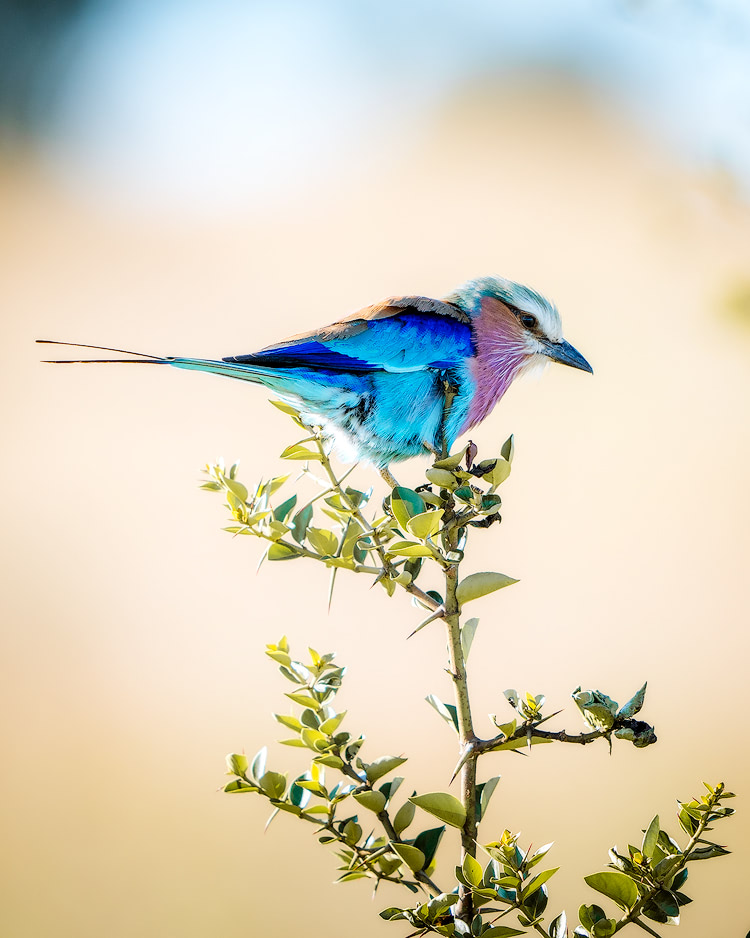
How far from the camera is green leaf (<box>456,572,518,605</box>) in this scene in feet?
2.18

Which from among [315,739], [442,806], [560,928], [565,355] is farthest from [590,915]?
[565,355]

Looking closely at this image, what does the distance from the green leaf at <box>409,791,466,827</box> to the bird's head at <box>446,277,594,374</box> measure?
705 mm

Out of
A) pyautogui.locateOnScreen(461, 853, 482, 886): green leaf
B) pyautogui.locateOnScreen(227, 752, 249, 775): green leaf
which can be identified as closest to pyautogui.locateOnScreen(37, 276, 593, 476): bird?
pyautogui.locateOnScreen(227, 752, 249, 775): green leaf

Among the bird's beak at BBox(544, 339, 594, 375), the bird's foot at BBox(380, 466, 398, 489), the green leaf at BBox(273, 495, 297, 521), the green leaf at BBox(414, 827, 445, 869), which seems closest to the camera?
the green leaf at BBox(414, 827, 445, 869)

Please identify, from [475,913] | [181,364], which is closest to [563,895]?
[475,913]

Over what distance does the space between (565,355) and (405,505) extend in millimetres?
687

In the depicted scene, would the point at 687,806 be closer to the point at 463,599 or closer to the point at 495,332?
the point at 463,599

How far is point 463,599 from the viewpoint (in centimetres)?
68

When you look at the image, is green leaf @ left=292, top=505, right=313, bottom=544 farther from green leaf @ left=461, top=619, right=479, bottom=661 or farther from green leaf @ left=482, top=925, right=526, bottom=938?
green leaf @ left=482, top=925, right=526, bottom=938

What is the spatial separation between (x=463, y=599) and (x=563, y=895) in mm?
1357

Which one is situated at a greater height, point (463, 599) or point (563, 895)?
point (463, 599)

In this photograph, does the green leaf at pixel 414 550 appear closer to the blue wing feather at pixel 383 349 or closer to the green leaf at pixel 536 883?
the green leaf at pixel 536 883

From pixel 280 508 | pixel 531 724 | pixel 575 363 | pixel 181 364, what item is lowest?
pixel 531 724

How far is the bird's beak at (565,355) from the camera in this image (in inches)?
49.8
